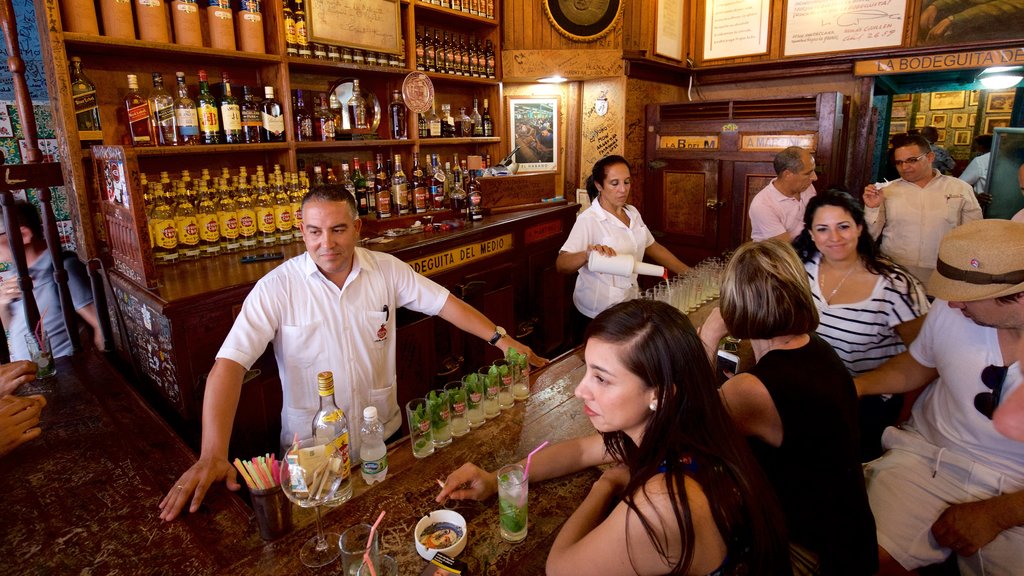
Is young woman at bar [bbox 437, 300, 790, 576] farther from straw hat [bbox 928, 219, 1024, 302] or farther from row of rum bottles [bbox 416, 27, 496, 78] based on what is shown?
row of rum bottles [bbox 416, 27, 496, 78]

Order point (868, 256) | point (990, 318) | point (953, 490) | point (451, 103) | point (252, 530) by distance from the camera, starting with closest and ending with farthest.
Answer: point (252, 530) < point (990, 318) < point (953, 490) < point (868, 256) < point (451, 103)

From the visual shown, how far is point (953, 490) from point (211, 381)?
2.48 metres

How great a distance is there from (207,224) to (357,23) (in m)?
1.60

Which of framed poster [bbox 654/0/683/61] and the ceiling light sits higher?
framed poster [bbox 654/0/683/61]

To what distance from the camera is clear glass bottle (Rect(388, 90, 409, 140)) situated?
3994mm

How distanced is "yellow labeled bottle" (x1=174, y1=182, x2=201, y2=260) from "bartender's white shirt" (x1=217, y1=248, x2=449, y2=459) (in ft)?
3.40

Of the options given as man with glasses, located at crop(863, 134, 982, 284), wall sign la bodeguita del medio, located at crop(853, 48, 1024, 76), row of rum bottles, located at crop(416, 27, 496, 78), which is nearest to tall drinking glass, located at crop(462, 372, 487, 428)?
row of rum bottles, located at crop(416, 27, 496, 78)

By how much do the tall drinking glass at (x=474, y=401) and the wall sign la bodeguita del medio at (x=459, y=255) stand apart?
4.85 ft

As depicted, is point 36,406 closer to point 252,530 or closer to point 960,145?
point 252,530

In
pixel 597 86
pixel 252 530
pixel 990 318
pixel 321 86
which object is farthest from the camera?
pixel 597 86

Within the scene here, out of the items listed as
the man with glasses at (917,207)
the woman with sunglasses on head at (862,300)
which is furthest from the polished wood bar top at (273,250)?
the man with glasses at (917,207)

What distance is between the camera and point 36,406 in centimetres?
177

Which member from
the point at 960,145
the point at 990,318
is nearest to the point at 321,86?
the point at 990,318

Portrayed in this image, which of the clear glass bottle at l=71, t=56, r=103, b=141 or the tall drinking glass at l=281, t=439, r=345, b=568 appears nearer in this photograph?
the tall drinking glass at l=281, t=439, r=345, b=568
